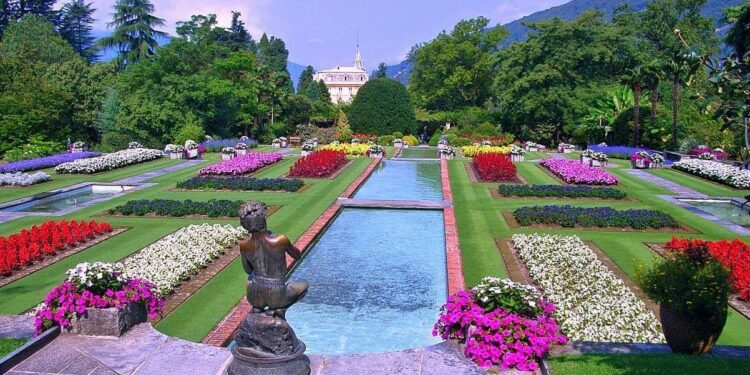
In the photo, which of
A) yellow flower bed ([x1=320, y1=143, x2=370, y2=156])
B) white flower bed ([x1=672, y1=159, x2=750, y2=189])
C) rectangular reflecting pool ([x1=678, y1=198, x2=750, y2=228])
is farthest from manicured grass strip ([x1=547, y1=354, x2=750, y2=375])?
yellow flower bed ([x1=320, y1=143, x2=370, y2=156])

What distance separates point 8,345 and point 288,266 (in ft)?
17.9

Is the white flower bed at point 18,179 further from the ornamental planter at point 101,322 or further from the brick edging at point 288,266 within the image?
the ornamental planter at point 101,322

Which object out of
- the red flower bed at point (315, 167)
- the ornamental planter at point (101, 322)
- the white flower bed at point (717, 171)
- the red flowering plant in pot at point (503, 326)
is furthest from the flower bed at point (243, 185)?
the white flower bed at point (717, 171)

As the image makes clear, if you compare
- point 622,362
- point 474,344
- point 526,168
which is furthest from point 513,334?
point 526,168

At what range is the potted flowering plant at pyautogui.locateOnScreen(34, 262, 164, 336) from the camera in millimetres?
8078

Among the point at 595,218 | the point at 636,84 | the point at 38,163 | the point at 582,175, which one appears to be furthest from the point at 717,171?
the point at 38,163

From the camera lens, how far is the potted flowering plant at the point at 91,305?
8078mm

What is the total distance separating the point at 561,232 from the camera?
16.5m

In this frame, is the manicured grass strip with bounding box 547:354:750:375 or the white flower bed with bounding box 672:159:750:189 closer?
the manicured grass strip with bounding box 547:354:750:375

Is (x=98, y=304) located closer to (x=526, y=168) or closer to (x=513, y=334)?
(x=513, y=334)

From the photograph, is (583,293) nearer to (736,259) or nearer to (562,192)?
(736,259)

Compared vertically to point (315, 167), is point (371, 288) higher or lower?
lower

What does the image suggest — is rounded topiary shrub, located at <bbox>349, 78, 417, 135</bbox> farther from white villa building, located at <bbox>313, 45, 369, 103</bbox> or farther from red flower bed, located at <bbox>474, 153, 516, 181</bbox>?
white villa building, located at <bbox>313, 45, 369, 103</bbox>

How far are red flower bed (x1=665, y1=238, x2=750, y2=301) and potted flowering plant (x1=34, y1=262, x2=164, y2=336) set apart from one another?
857cm
